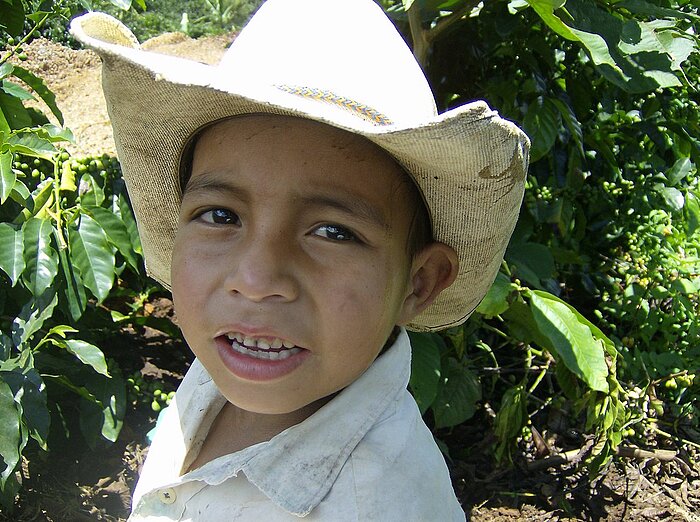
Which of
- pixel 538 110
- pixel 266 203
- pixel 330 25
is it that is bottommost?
pixel 538 110

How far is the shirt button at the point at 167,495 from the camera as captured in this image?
114 cm

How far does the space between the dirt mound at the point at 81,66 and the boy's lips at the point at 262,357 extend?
3.52m

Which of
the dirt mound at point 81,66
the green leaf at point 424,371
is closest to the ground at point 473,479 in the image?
the green leaf at point 424,371

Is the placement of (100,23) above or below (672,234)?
above

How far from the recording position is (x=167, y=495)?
45.3 inches

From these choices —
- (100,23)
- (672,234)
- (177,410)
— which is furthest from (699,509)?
(100,23)

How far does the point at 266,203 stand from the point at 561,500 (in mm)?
1811

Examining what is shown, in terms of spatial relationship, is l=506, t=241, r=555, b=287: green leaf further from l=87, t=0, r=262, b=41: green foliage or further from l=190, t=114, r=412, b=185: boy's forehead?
l=87, t=0, r=262, b=41: green foliage

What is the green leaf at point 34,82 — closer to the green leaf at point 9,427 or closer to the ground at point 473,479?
the ground at point 473,479

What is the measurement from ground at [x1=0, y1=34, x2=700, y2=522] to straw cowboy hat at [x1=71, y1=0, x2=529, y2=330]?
1370 millimetres

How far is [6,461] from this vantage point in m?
1.65

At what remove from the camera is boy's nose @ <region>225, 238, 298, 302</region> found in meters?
0.92

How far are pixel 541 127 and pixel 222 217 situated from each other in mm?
1402

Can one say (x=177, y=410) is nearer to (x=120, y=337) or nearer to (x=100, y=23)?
(x=100, y=23)
